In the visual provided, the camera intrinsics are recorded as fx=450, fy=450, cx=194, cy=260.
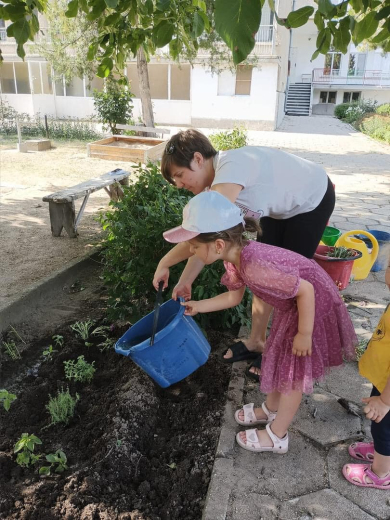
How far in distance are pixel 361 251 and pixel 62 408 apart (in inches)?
112

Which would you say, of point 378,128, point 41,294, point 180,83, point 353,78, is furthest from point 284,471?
point 353,78

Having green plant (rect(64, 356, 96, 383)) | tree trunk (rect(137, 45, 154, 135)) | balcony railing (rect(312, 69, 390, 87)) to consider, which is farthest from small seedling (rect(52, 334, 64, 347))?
balcony railing (rect(312, 69, 390, 87))

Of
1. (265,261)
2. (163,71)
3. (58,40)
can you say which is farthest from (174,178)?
(163,71)

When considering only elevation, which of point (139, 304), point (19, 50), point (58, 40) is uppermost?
point (58, 40)

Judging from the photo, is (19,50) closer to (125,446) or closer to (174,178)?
(174,178)

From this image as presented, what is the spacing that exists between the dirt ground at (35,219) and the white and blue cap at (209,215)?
2.22m

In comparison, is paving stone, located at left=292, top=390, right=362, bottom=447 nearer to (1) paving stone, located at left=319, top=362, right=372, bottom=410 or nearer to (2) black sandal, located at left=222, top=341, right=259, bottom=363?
(1) paving stone, located at left=319, top=362, right=372, bottom=410

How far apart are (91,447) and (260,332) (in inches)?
45.3

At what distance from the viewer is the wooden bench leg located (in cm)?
528

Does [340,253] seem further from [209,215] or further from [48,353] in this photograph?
[48,353]

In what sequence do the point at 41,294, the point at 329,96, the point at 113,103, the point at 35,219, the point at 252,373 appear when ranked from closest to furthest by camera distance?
the point at 252,373 < the point at 41,294 < the point at 35,219 < the point at 113,103 < the point at 329,96

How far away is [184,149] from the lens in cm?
203

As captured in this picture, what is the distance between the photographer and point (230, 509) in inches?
72.5

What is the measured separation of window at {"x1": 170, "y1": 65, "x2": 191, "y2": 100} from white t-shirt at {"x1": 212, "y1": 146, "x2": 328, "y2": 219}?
2169 cm
